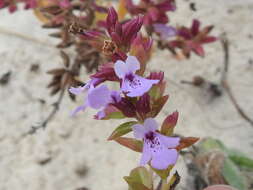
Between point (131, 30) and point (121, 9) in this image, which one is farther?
point (121, 9)

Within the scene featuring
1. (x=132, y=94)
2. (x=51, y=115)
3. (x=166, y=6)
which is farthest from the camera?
(x=51, y=115)

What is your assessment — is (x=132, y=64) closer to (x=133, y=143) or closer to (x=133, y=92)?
(x=133, y=92)

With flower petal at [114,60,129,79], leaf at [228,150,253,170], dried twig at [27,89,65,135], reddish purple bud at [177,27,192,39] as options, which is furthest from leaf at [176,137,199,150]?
reddish purple bud at [177,27,192,39]

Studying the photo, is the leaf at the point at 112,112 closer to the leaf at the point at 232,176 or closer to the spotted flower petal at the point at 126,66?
the spotted flower petal at the point at 126,66

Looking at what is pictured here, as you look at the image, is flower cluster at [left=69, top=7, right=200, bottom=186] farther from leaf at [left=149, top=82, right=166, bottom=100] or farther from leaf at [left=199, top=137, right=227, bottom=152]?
leaf at [left=199, top=137, right=227, bottom=152]

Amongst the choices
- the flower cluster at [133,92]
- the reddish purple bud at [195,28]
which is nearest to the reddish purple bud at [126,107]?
the flower cluster at [133,92]

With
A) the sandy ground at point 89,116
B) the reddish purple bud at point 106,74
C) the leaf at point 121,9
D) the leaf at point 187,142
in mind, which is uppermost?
the reddish purple bud at point 106,74

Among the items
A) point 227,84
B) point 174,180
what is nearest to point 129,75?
point 174,180
